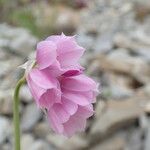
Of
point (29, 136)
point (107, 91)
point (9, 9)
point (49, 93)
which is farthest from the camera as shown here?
point (9, 9)

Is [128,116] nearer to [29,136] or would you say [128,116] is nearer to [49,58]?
[29,136]

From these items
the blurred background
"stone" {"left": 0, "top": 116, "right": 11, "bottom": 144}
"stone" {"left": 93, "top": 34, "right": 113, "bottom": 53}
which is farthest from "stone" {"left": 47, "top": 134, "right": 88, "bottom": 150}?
"stone" {"left": 93, "top": 34, "right": 113, "bottom": 53}

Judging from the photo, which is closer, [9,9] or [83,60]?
[83,60]

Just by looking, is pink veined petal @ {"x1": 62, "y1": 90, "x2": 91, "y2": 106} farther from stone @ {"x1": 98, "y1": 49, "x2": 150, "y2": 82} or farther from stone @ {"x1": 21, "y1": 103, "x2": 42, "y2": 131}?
stone @ {"x1": 98, "y1": 49, "x2": 150, "y2": 82}

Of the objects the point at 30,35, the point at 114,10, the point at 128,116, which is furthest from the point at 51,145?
the point at 114,10

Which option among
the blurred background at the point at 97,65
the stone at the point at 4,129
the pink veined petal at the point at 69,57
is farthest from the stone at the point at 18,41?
the pink veined petal at the point at 69,57

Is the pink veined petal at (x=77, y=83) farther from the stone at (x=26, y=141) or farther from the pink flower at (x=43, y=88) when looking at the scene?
the stone at (x=26, y=141)
